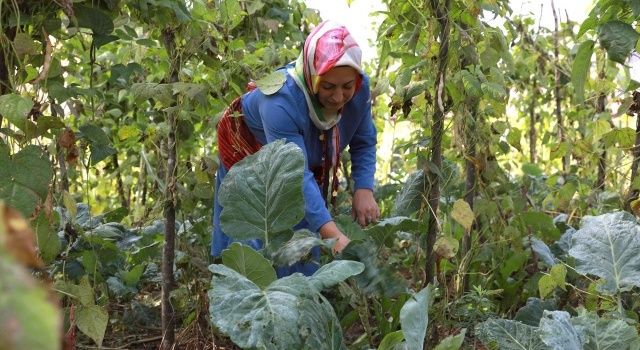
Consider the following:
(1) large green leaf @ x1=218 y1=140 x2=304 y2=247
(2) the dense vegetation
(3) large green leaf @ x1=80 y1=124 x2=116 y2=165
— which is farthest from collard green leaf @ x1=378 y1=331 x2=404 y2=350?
(3) large green leaf @ x1=80 y1=124 x2=116 y2=165

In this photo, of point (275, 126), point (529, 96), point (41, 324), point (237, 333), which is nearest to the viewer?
point (41, 324)

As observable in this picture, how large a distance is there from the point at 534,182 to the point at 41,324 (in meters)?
4.03

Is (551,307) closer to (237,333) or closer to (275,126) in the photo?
(275,126)

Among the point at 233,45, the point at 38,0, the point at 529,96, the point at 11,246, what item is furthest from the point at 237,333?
the point at 529,96

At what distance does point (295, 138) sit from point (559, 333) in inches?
37.7

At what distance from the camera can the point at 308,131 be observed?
8.16ft

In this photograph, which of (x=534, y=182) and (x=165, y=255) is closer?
(x=165, y=255)

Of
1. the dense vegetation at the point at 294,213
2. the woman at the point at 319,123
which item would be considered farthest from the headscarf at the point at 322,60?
the dense vegetation at the point at 294,213

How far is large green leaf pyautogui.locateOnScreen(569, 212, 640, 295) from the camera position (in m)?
2.07

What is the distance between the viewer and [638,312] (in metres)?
2.36

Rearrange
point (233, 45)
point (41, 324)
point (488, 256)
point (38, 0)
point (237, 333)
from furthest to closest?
point (488, 256), point (233, 45), point (38, 0), point (237, 333), point (41, 324)

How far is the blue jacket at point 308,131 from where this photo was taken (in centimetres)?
228

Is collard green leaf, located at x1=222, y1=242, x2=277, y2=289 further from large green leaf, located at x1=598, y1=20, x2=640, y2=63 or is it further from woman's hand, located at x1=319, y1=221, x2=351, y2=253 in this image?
large green leaf, located at x1=598, y1=20, x2=640, y2=63

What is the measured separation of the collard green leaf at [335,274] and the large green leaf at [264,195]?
0.33 m
